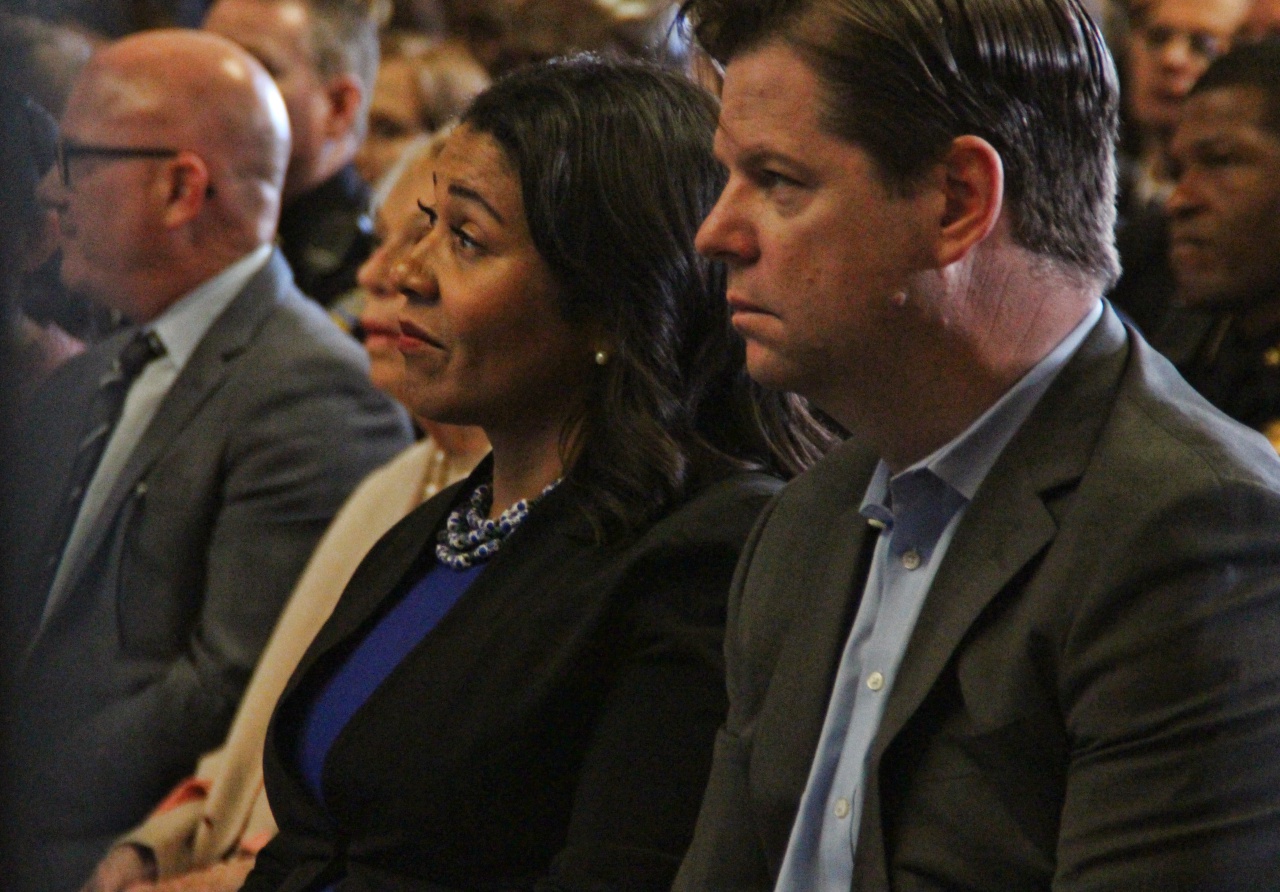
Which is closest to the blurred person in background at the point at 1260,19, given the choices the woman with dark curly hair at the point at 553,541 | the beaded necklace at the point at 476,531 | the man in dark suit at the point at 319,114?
the man in dark suit at the point at 319,114

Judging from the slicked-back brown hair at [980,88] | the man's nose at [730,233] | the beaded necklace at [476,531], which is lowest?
the beaded necklace at [476,531]

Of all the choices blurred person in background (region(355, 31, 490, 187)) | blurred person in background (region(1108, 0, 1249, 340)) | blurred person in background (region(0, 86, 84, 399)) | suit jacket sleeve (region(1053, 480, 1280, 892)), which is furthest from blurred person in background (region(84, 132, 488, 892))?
blurred person in background (region(355, 31, 490, 187))

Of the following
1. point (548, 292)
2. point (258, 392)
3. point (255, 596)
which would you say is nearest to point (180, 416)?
point (258, 392)

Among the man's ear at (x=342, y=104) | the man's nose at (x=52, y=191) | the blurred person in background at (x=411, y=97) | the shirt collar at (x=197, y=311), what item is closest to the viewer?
the man's nose at (x=52, y=191)

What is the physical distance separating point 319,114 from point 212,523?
1.40 m

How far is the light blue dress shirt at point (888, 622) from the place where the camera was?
128 centimetres

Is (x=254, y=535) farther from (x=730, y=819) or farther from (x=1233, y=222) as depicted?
(x=1233, y=222)

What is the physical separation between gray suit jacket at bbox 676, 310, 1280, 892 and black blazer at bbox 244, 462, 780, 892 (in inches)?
8.2

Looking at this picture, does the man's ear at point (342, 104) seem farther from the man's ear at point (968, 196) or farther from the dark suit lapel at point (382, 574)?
the man's ear at point (968, 196)

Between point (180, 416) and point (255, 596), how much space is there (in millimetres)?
322

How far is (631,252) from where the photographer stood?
1720mm

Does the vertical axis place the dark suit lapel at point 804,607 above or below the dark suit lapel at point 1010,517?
below

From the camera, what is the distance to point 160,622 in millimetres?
2527

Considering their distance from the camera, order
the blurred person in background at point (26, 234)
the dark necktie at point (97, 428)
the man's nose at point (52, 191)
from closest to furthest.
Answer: the blurred person in background at point (26, 234) < the man's nose at point (52, 191) < the dark necktie at point (97, 428)
